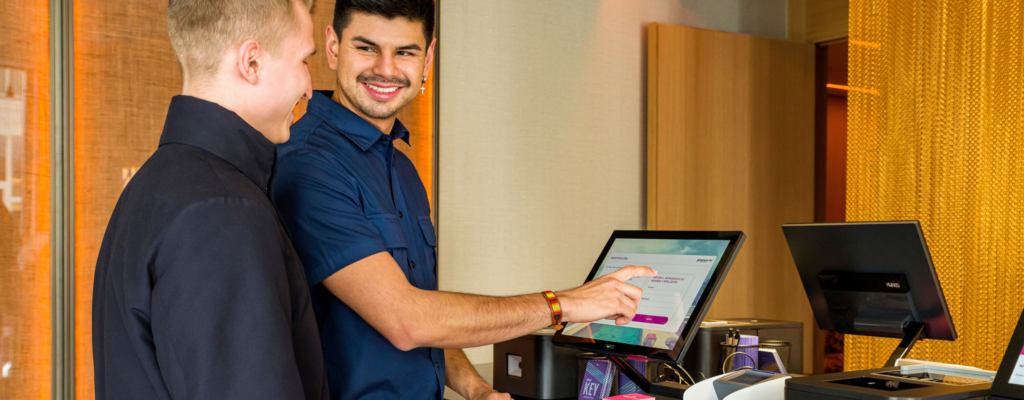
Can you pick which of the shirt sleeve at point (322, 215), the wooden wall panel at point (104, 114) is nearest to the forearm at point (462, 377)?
the shirt sleeve at point (322, 215)

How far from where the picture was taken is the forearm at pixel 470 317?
4.12ft

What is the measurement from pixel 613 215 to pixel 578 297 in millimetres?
2587

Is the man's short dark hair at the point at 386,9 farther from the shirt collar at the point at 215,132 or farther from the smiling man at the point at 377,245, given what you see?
the shirt collar at the point at 215,132

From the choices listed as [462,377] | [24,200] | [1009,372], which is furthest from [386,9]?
[24,200]

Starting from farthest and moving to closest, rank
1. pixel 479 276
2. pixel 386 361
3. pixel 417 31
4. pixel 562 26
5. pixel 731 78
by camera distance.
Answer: pixel 731 78
pixel 562 26
pixel 479 276
pixel 417 31
pixel 386 361

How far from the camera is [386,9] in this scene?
150 centimetres

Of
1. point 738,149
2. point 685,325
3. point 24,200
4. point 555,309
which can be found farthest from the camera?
point 738,149

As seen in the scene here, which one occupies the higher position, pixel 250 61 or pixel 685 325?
pixel 250 61

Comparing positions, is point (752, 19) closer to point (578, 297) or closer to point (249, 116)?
point (578, 297)

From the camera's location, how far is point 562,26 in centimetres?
377

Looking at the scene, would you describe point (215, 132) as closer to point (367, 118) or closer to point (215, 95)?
point (215, 95)

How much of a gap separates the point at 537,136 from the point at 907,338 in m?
2.24

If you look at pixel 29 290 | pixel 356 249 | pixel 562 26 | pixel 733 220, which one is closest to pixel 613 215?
pixel 733 220

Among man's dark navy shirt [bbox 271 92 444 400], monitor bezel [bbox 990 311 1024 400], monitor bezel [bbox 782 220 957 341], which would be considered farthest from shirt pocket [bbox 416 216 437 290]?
monitor bezel [bbox 990 311 1024 400]
